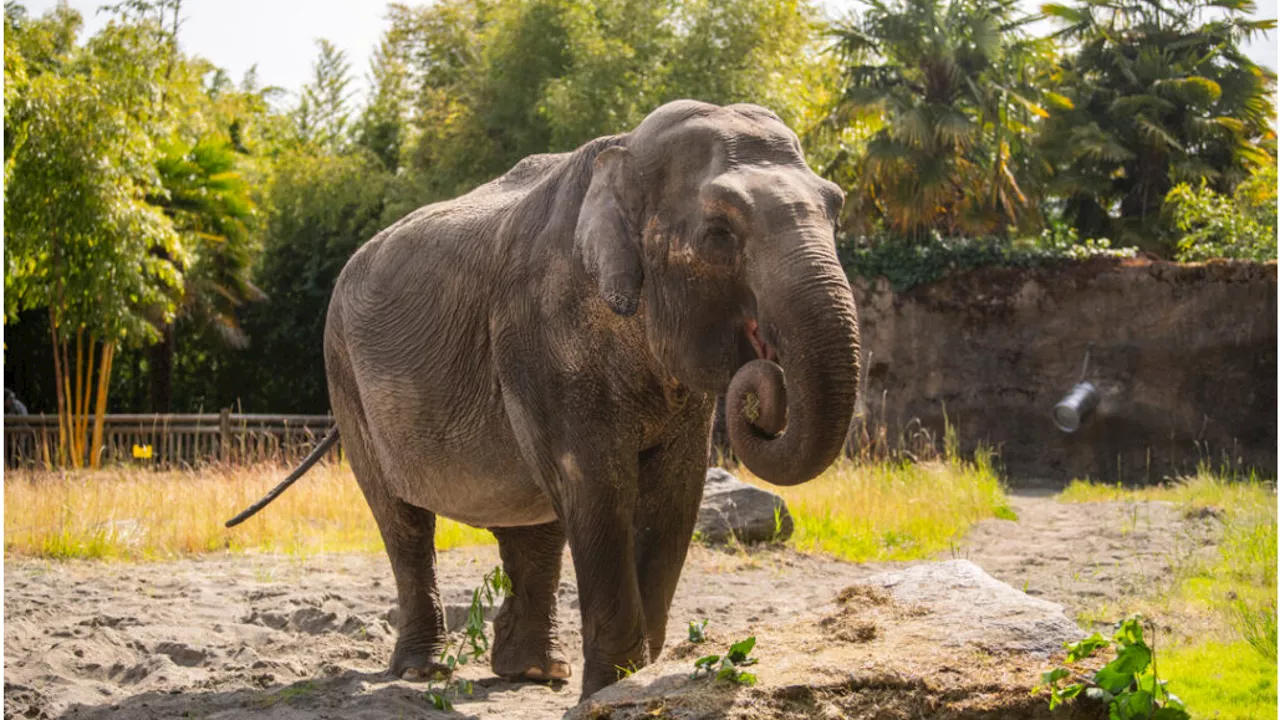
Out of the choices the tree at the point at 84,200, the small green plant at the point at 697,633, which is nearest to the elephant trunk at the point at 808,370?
the small green plant at the point at 697,633

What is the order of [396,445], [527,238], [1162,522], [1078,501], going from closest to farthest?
1. [527,238]
2. [396,445]
3. [1162,522]
4. [1078,501]

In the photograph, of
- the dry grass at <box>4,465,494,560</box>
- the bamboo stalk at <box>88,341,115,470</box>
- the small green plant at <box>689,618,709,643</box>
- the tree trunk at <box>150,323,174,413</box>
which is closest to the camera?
the small green plant at <box>689,618,709,643</box>

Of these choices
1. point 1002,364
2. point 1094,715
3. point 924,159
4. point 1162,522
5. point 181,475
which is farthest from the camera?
point 924,159

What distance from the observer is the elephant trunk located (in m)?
3.52

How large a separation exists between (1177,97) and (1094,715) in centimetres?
2373

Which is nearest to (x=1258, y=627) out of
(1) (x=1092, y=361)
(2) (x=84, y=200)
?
(2) (x=84, y=200)

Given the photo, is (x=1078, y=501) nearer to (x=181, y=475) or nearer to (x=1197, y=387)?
(x=1197, y=387)

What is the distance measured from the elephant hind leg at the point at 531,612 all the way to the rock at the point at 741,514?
4028 millimetres

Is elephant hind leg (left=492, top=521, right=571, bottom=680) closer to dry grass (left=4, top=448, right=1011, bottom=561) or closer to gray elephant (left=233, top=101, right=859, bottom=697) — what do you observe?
gray elephant (left=233, top=101, right=859, bottom=697)

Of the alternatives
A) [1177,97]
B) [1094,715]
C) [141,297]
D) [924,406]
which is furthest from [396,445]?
[1177,97]

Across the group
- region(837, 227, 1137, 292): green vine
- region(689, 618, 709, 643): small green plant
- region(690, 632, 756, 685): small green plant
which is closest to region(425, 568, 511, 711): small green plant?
region(689, 618, 709, 643): small green plant

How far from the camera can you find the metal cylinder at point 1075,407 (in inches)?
728

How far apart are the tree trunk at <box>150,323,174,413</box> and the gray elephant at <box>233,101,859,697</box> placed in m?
18.0

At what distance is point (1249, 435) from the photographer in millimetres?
18688
